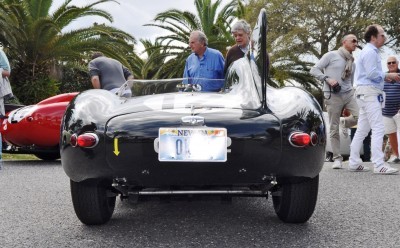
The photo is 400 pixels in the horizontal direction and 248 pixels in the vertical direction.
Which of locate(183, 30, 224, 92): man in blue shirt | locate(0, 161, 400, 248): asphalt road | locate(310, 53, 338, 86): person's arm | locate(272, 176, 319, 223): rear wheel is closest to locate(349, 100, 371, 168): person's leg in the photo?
locate(310, 53, 338, 86): person's arm

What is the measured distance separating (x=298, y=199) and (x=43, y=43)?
15.7 metres

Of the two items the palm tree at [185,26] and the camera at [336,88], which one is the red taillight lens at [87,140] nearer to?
the camera at [336,88]

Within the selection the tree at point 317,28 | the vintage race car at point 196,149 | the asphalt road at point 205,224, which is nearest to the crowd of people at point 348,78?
the asphalt road at point 205,224

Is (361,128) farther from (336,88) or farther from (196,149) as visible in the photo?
(196,149)

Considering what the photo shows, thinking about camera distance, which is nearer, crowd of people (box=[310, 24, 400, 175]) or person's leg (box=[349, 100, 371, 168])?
crowd of people (box=[310, 24, 400, 175])

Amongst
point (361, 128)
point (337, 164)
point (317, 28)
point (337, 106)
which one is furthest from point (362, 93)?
point (317, 28)

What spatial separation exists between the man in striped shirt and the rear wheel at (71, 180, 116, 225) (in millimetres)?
5755

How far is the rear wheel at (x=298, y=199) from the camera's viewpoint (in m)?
3.66

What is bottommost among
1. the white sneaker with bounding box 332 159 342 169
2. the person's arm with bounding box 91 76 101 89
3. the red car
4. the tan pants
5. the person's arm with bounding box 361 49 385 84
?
the white sneaker with bounding box 332 159 342 169

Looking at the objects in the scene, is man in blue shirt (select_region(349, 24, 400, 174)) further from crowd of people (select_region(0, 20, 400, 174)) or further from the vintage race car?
the vintage race car

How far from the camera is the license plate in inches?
128

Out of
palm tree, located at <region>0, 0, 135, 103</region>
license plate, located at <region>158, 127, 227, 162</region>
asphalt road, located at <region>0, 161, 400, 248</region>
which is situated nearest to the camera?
license plate, located at <region>158, 127, 227, 162</region>

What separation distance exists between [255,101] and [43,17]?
48.4ft

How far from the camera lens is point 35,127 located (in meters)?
8.42
